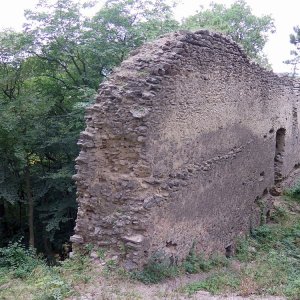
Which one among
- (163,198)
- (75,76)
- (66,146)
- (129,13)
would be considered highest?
(129,13)

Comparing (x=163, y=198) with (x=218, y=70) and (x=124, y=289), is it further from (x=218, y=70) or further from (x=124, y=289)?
(x=218, y=70)

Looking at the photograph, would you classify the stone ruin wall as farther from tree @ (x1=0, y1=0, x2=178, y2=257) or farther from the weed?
tree @ (x1=0, y1=0, x2=178, y2=257)

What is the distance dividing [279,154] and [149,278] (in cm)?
833

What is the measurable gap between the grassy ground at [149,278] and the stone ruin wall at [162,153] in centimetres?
29

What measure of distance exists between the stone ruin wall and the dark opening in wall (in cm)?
489

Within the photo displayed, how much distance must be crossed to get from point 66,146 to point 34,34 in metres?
3.91

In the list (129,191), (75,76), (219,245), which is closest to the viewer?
(129,191)

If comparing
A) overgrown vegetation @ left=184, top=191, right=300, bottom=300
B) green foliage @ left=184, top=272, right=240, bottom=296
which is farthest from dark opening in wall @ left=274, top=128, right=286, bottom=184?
green foliage @ left=184, top=272, right=240, bottom=296

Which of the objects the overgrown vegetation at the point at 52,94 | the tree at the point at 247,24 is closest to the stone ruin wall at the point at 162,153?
the overgrown vegetation at the point at 52,94

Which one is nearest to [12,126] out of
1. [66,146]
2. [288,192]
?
[66,146]

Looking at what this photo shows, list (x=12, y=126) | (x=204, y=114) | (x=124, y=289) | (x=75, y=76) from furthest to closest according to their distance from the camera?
(x=75, y=76) → (x=12, y=126) → (x=204, y=114) → (x=124, y=289)

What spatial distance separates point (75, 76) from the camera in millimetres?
14664

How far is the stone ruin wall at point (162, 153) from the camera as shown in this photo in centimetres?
616

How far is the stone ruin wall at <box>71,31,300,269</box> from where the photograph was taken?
6.16m
